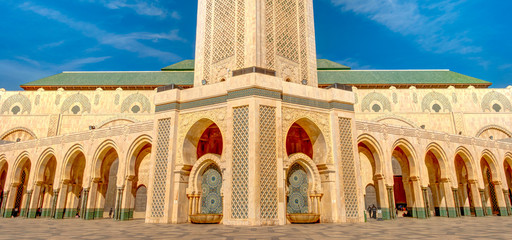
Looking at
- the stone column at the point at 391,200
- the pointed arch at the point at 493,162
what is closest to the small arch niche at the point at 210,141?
the stone column at the point at 391,200

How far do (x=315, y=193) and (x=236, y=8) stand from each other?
7968 mm

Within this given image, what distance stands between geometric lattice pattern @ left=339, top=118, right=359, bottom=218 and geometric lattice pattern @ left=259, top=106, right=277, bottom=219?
9.01ft

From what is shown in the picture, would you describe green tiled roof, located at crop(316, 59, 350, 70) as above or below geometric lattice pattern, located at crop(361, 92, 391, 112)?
above

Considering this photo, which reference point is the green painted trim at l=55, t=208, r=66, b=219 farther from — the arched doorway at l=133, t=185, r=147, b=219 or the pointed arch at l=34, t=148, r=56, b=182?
the arched doorway at l=133, t=185, r=147, b=219

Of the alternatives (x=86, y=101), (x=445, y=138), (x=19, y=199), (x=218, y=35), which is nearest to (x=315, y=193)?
(x=218, y=35)

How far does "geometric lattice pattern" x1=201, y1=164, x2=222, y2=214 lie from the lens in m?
10.9

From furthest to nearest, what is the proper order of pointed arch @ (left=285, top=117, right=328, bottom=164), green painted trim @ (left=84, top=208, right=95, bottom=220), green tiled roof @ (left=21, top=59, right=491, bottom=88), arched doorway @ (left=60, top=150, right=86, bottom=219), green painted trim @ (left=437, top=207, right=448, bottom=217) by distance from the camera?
green tiled roof @ (left=21, top=59, right=491, bottom=88)
green painted trim @ (left=437, top=207, right=448, bottom=217)
arched doorway @ (left=60, top=150, right=86, bottom=219)
green painted trim @ (left=84, top=208, right=95, bottom=220)
pointed arch @ (left=285, top=117, right=328, bottom=164)

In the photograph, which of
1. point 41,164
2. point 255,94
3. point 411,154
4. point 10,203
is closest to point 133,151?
Result: point 41,164

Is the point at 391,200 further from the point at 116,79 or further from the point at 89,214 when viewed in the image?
the point at 116,79

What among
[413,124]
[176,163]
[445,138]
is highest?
[413,124]

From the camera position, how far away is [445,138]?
53.3 ft

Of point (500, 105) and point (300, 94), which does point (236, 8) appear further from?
point (500, 105)

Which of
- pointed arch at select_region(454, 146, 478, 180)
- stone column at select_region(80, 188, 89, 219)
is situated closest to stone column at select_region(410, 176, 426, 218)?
pointed arch at select_region(454, 146, 478, 180)

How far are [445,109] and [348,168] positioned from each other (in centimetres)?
1811
